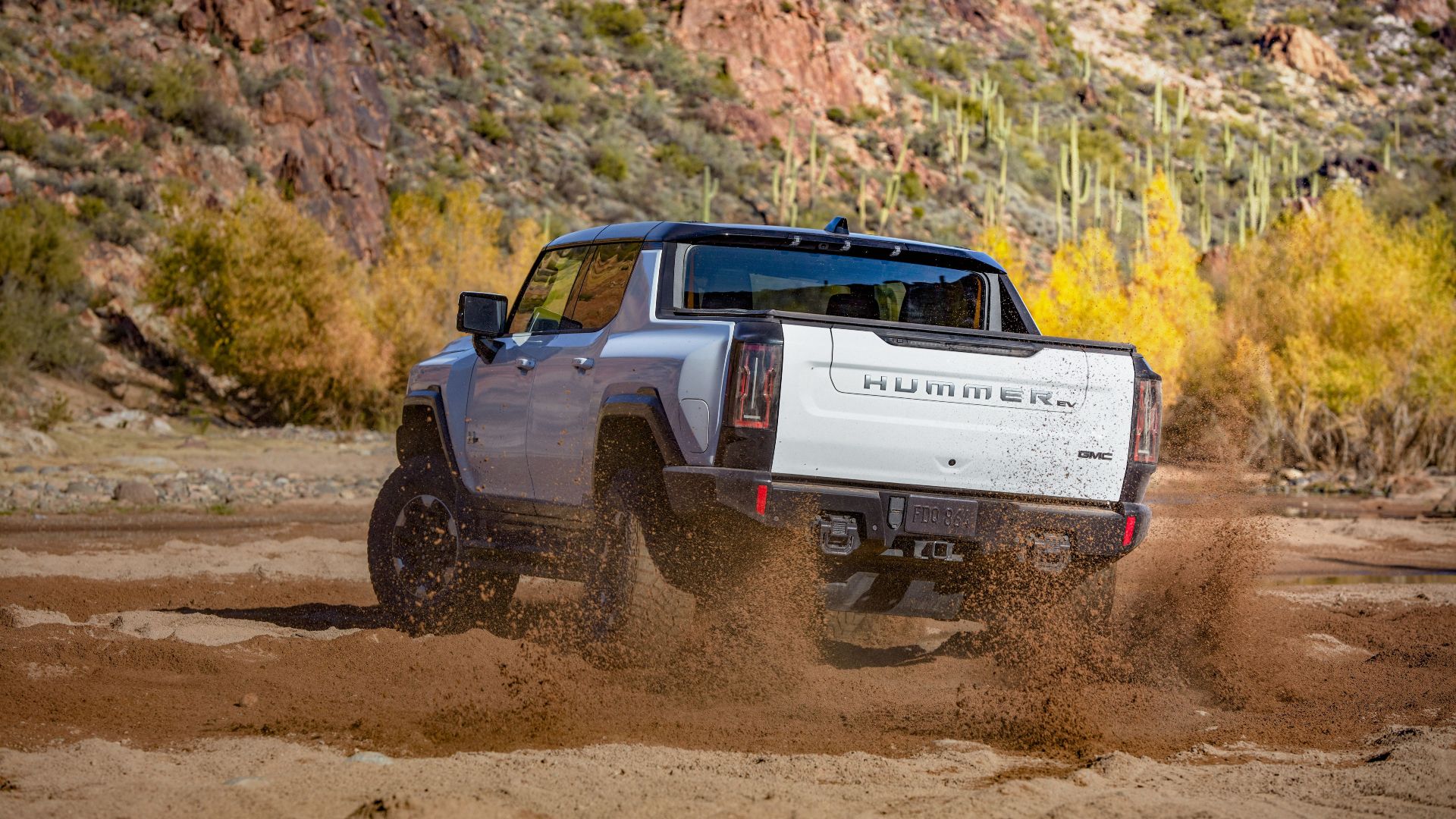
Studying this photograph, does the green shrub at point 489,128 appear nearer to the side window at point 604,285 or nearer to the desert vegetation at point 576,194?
the desert vegetation at point 576,194

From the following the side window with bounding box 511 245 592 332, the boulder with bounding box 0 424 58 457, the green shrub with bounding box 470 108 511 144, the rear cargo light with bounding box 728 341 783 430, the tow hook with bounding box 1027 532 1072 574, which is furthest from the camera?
the green shrub with bounding box 470 108 511 144

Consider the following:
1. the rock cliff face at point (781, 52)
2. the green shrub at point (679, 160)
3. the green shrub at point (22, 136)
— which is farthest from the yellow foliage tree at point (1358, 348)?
the rock cliff face at point (781, 52)

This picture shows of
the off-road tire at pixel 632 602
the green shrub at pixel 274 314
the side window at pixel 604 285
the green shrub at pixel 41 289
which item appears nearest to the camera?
the off-road tire at pixel 632 602

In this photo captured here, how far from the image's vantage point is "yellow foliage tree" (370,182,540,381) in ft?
115

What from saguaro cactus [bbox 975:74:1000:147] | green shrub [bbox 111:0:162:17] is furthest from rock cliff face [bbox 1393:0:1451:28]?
green shrub [bbox 111:0:162:17]

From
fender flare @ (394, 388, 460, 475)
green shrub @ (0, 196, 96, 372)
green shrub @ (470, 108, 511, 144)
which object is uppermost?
green shrub @ (470, 108, 511, 144)

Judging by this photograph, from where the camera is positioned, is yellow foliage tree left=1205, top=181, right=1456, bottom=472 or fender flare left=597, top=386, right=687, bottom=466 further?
yellow foliage tree left=1205, top=181, right=1456, bottom=472

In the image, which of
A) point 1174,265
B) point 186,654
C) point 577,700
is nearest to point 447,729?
point 577,700

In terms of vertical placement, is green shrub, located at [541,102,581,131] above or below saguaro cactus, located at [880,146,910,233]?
above

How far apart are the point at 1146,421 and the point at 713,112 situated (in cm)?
6672

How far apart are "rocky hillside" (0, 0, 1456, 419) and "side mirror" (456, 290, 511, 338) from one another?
2716cm

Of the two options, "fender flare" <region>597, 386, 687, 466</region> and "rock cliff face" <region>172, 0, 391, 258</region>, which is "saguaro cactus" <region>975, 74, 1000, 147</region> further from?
"fender flare" <region>597, 386, 687, 466</region>

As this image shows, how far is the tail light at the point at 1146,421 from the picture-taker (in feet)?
21.3

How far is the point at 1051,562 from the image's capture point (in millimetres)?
6367
